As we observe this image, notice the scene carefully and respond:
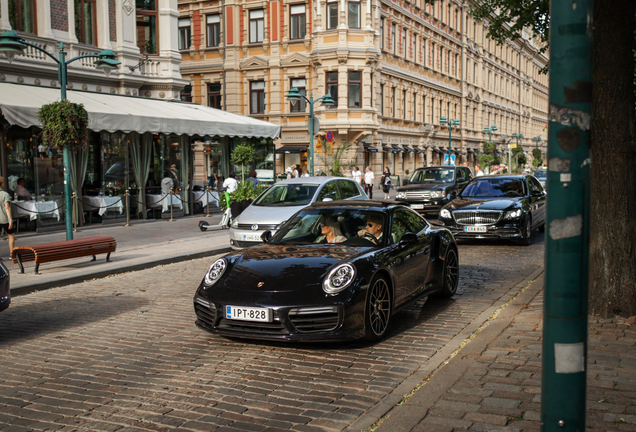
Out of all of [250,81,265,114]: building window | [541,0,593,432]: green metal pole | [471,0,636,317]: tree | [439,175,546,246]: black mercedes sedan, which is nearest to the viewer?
[541,0,593,432]: green metal pole

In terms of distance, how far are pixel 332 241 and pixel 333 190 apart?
25.6ft

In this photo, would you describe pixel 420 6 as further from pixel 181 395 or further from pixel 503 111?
pixel 181 395

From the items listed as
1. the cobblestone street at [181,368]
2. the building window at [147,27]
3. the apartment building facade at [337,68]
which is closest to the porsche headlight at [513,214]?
the cobblestone street at [181,368]

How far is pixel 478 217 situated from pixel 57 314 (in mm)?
9393

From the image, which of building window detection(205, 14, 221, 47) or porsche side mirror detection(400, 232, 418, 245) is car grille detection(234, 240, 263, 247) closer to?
porsche side mirror detection(400, 232, 418, 245)

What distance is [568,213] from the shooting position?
272 cm

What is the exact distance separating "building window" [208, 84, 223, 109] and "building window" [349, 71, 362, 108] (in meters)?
10.6

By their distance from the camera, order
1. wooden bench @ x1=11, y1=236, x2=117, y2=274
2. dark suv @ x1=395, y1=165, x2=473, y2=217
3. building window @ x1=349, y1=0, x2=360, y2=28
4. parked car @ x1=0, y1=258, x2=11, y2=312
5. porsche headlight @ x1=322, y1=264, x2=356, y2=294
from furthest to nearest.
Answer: building window @ x1=349, y1=0, x2=360, y2=28, dark suv @ x1=395, y1=165, x2=473, y2=217, wooden bench @ x1=11, y1=236, x2=117, y2=274, parked car @ x1=0, y1=258, x2=11, y2=312, porsche headlight @ x1=322, y1=264, x2=356, y2=294

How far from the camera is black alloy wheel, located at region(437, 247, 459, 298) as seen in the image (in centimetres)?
843

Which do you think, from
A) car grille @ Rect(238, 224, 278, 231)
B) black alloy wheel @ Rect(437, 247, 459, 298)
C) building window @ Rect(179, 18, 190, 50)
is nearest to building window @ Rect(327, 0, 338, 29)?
building window @ Rect(179, 18, 190, 50)

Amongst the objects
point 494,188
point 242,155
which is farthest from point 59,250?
point 242,155

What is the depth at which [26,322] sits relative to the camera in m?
7.99

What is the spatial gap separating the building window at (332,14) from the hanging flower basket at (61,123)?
2842 cm

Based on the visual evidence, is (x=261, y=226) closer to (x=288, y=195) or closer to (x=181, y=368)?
(x=288, y=195)
